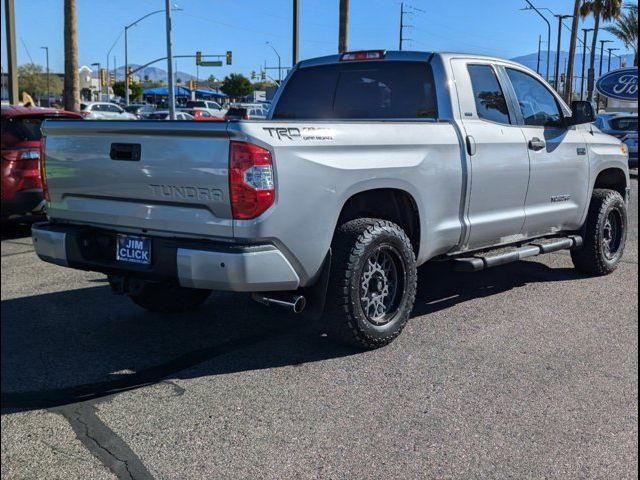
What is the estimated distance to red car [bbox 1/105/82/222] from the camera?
782cm

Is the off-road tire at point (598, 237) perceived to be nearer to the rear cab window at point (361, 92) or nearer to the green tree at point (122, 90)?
the rear cab window at point (361, 92)

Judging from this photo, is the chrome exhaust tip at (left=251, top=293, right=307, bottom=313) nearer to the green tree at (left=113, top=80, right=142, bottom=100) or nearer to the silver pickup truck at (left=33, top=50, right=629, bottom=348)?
the silver pickup truck at (left=33, top=50, right=629, bottom=348)

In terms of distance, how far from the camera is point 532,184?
6.04m

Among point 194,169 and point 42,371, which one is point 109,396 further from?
point 194,169

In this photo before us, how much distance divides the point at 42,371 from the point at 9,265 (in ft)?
10.7

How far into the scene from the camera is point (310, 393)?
4.08m

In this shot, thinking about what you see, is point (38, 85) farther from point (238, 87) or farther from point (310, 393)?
point (310, 393)

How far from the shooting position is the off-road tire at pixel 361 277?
4.48 m

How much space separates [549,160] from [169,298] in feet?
11.2

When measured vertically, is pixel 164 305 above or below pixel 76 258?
below

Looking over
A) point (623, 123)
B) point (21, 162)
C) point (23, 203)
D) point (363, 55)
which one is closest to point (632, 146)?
point (623, 123)

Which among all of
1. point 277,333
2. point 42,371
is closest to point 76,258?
point 42,371

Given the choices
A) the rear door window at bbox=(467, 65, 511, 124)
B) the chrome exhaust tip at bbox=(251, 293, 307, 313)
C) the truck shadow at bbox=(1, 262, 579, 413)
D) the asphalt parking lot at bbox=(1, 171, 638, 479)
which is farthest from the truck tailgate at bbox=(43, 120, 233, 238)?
the rear door window at bbox=(467, 65, 511, 124)

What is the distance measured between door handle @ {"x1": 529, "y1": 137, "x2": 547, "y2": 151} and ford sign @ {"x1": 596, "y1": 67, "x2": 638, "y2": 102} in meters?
5.07
